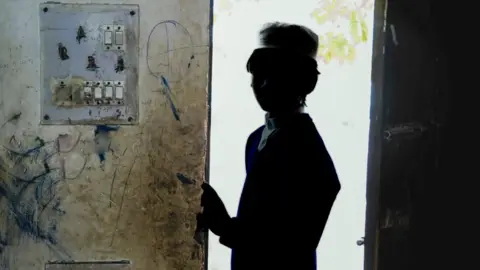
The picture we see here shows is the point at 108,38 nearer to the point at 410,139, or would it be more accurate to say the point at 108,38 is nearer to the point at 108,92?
the point at 108,92

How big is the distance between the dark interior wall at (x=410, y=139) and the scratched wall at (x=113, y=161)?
575 millimetres

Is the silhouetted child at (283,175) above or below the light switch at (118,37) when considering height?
below

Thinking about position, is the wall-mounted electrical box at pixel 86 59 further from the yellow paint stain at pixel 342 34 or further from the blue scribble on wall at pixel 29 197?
the yellow paint stain at pixel 342 34

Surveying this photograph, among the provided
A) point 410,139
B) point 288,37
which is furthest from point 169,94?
point 410,139

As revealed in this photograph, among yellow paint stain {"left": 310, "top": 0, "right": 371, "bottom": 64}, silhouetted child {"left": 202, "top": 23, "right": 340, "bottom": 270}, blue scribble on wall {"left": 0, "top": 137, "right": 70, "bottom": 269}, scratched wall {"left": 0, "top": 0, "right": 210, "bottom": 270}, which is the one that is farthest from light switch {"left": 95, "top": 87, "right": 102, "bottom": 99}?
yellow paint stain {"left": 310, "top": 0, "right": 371, "bottom": 64}

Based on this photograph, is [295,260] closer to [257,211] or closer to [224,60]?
[257,211]

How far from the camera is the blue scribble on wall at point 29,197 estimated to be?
1.85m

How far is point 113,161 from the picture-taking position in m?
1.87

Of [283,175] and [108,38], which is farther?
[108,38]

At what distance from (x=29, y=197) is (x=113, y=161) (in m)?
0.29

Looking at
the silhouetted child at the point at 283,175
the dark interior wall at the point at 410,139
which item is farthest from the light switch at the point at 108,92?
the dark interior wall at the point at 410,139

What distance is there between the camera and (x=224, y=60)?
1.92 m

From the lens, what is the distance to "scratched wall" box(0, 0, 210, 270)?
72.1 inches

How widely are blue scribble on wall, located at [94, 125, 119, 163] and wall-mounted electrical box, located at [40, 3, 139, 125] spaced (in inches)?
1.9
